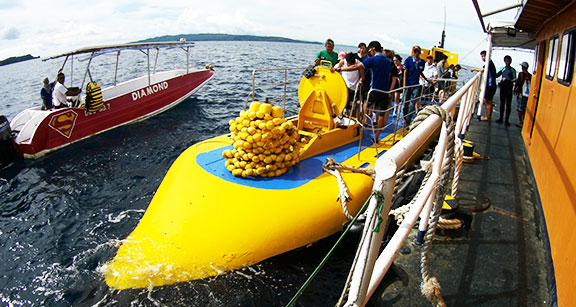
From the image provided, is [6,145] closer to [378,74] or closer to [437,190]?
[378,74]

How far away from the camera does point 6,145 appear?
9.94 meters

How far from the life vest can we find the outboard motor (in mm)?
2477

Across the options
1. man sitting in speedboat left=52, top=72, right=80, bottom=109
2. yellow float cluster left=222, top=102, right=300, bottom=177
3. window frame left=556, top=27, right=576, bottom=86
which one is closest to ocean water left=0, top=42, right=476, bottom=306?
yellow float cluster left=222, top=102, right=300, bottom=177

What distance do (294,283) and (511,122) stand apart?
9021 millimetres

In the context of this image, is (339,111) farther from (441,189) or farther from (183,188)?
(441,189)

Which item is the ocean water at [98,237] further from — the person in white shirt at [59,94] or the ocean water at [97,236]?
the person in white shirt at [59,94]

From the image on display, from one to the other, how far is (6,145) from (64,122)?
5.96ft

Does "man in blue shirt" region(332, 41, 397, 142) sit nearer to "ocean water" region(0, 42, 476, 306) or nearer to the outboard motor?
"ocean water" region(0, 42, 476, 306)

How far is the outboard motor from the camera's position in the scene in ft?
32.4

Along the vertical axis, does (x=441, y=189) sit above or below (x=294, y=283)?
above

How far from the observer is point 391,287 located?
121 inches

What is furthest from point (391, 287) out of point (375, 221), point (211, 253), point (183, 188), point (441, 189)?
point (183, 188)

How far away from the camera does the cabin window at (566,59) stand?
4543 mm

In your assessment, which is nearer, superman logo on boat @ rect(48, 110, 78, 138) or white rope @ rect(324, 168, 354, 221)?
white rope @ rect(324, 168, 354, 221)
